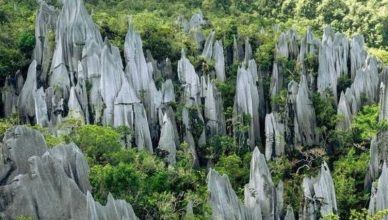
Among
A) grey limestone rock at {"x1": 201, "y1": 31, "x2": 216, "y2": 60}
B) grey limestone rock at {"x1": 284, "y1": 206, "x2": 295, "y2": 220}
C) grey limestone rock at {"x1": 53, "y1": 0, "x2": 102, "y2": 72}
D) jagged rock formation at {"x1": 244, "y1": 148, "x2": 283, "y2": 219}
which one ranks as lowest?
grey limestone rock at {"x1": 284, "y1": 206, "x2": 295, "y2": 220}

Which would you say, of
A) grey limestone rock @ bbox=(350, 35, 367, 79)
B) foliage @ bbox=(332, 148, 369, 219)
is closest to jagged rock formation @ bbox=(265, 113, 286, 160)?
foliage @ bbox=(332, 148, 369, 219)

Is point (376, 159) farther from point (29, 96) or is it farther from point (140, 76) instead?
point (29, 96)

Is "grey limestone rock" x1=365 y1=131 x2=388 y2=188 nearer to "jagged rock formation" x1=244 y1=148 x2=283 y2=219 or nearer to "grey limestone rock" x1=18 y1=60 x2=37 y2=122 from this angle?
"jagged rock formation" x1=244 y1=148 x2=283 y2=219

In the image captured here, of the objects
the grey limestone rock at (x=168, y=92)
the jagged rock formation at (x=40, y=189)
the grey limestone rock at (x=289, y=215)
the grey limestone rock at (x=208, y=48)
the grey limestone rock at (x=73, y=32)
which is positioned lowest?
the grey limestone rock at (x=289, y=215)

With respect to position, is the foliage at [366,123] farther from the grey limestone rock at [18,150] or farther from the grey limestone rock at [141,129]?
the grey limestone rock at [18,150]

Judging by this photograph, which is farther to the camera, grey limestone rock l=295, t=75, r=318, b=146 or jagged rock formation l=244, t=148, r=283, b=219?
grey limestone rock l=295, t=75, r=318, b=146

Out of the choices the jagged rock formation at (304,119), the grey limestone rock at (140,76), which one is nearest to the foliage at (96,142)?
the grey limestone rock at (140,76)

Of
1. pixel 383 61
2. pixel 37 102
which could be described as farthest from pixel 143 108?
pixel 383 61
